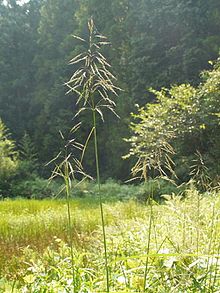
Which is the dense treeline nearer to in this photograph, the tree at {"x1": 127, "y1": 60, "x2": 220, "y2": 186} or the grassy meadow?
the tree at {"x1": 127, "y1": 60, "x2": 220, "y2": 186}

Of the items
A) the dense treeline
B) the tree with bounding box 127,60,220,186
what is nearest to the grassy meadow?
→ the tree with bounding box 127,60,220,186

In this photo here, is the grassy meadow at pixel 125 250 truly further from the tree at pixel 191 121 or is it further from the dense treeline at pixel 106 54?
the dense treeline at pixel 106 54

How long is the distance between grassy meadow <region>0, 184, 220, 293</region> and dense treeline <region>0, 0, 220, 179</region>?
6.82m

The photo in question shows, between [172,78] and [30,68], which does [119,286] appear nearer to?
[172,78]

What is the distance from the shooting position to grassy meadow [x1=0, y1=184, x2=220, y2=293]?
1.76 metres

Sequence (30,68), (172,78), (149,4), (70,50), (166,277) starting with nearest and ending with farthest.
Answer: (166,277) → (172,78) → (149,4) → (70,50) → (30,68)

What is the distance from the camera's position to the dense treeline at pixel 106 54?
1955 centimetres

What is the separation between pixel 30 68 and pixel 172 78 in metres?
13.5

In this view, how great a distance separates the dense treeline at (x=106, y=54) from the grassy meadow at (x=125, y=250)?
22.4 ft

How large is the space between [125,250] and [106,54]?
862 inches

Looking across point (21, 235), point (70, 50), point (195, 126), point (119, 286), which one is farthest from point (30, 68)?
point (119, 286)

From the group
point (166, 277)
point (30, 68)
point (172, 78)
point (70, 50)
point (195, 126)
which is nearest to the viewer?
point (166, 277)

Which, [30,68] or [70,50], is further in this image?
[30,68]

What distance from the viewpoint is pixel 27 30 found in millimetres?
31000
